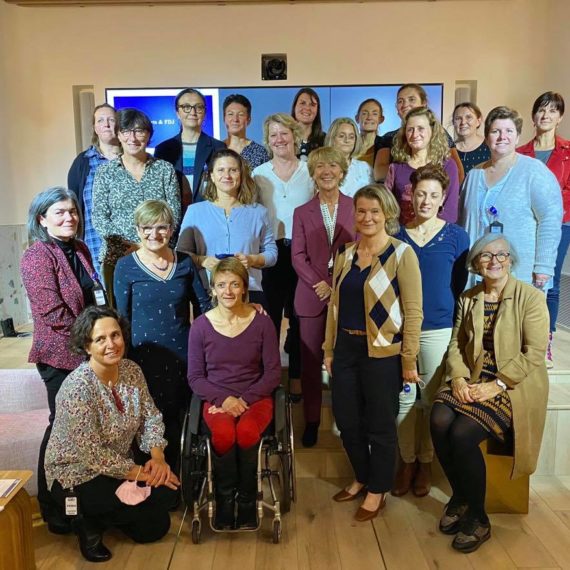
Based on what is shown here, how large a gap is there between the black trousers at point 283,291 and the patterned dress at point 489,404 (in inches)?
33.6

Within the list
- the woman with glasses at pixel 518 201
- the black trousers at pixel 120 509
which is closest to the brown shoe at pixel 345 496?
the black trousers at pixel 120 509

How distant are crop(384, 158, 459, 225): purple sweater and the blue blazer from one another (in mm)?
933

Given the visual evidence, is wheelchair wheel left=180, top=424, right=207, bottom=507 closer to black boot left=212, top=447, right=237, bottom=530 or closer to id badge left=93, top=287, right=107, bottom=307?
black boot left=212, top=447, right=237, bottom=530

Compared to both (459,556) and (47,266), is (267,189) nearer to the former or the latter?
(47,266)

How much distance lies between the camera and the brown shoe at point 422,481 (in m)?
2.53

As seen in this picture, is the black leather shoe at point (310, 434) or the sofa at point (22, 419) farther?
the black leather shoe at point (310, 434)

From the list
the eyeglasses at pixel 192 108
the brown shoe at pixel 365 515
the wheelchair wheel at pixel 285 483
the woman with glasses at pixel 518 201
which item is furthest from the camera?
the eyeglasses at pixel 192 108

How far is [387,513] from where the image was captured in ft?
7.89

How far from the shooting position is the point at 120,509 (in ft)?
6.95

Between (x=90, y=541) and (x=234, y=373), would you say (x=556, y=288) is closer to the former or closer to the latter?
(x=234, y=373)

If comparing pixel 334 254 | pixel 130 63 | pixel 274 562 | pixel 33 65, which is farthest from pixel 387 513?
pixel 33 65

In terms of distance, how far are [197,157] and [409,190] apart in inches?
43.9

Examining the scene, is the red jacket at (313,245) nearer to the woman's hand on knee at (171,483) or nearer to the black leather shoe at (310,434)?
the black leather shoe at (310,434)

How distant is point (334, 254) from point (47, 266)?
1225mm
